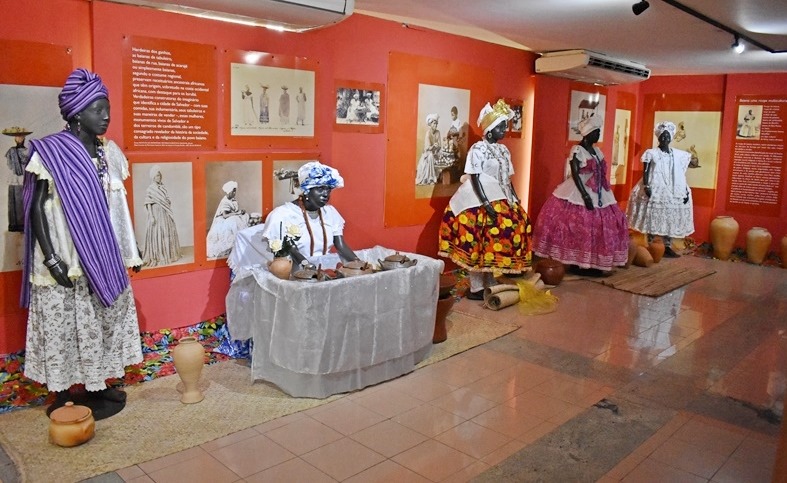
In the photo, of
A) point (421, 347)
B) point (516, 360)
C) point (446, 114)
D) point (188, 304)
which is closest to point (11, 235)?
point (188, 304)

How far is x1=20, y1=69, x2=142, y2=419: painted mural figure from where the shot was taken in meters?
3.38

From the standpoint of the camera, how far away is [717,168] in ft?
32.6

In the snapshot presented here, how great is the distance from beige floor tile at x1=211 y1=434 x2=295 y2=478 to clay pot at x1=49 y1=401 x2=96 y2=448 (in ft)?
2.18

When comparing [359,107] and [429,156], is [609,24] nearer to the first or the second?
[429,156]

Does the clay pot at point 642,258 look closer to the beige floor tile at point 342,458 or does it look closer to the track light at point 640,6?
the track light at point 640,6

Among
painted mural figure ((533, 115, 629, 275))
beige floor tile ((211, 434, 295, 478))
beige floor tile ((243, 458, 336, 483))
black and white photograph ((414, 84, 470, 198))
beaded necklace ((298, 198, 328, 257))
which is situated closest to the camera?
beige floor tile ((243, 458, 336, 483))

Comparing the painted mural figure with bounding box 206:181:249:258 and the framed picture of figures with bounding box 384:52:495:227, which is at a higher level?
the framed picture of figures with bounding box 384:52:495:227

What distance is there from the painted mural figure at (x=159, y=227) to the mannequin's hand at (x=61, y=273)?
102cm

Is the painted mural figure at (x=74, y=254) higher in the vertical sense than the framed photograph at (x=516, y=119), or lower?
lower

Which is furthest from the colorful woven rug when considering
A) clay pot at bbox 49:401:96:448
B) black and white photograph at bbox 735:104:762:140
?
black and white photograph at bbox 735:104:762:140

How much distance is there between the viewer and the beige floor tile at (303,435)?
3459 millimetres

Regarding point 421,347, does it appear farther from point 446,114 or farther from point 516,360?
point 446,114

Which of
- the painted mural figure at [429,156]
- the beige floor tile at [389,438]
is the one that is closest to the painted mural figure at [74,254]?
the beige floor tile at [389,438]

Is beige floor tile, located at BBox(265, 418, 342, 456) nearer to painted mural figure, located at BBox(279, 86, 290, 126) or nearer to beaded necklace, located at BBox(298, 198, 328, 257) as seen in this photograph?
beaded necklace, located at BBox(298, 198, 328, 257)
